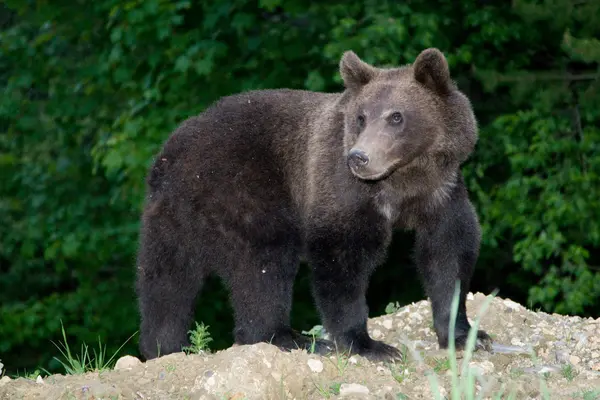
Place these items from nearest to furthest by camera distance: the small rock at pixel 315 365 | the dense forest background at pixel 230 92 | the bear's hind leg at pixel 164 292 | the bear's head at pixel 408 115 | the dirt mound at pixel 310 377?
the dirt mound at pixel 310 377 < the small rock at pixel 315 365 < the bear's head at pixel 408 115 < the bear's hind leg at pixel 164 292 < the dense forest background at pixel 230 92

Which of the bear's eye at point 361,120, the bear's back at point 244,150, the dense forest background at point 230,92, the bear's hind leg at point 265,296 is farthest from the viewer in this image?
the dense forest background at point 230,92

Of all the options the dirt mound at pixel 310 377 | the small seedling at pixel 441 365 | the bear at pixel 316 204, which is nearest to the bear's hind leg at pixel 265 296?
the bear at pixel 316 204

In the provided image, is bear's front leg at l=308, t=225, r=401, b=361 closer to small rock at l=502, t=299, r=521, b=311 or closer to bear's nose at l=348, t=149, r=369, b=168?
bear's nose at l=348, t=149, r=369, b=168

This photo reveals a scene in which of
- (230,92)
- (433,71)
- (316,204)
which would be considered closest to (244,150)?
(316,204)

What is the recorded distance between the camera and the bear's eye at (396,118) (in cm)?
560

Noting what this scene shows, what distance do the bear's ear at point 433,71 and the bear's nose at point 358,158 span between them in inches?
28.0

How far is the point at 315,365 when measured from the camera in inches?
199

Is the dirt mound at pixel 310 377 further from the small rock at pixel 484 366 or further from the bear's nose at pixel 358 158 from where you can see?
the bear's nose at pixel 358 158

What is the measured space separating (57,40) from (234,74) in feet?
9.14

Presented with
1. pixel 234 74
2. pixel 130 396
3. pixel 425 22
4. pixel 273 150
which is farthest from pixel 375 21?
pixel 130 396

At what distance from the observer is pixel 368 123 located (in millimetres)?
5582

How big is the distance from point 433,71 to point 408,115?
0.30 m

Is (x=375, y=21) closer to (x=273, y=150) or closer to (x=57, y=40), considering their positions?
(x=273, y=150)

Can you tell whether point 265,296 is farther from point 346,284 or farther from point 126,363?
point 126,363
